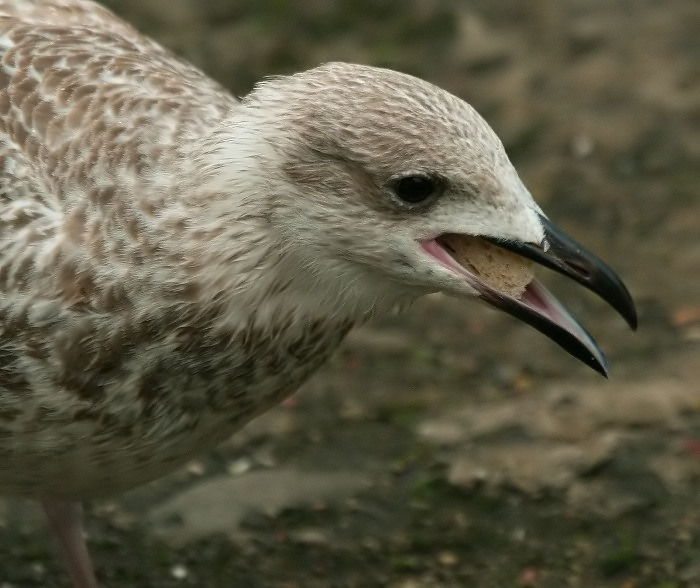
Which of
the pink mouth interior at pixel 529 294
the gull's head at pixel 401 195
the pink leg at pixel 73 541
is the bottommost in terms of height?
the pink leg at pixel 73 541

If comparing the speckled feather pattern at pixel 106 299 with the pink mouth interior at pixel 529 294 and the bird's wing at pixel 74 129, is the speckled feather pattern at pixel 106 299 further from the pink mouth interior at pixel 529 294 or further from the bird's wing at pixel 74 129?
the pink mouth interior at pixel 529 294

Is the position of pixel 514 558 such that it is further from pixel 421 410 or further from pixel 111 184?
pixel 111 184

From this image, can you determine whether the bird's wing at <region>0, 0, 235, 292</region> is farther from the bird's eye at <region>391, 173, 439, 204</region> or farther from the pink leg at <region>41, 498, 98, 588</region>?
the pink leg at <region>41, 498, 98, 588</region>

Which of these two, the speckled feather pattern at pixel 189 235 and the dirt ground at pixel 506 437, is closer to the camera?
the speckled feather pattern at pixel 189 235

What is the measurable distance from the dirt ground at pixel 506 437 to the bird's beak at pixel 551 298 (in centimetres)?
139

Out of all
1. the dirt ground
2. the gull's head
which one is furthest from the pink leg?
the gull's head

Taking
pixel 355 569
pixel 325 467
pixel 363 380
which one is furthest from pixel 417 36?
pixel 355 569

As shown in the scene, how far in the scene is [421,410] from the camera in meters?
5.18

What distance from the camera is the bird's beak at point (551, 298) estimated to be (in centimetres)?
331

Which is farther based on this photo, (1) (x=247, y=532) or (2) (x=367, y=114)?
(1) (x=247, y=532)

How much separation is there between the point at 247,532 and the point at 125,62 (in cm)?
172

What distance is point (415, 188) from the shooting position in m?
3.25

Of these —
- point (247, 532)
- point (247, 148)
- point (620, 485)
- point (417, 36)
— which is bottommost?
point (247, 532)

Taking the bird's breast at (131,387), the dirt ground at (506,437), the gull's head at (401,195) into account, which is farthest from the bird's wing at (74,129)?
the dirt ground at (506,437)
